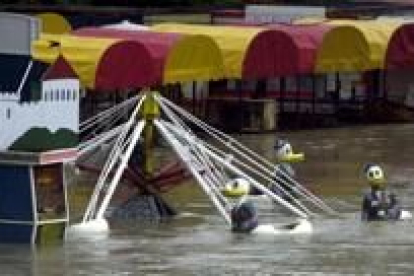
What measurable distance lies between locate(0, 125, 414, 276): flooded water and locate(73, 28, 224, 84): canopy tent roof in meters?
6.99

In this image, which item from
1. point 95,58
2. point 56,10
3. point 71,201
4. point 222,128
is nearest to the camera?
point 71,201

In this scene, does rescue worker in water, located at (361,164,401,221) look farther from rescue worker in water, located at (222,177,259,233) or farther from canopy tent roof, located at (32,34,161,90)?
canopy tent roof, located at (32,34,161,90)

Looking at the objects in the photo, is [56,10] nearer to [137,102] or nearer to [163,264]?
[137,102]

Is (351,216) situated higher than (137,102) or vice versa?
(137,102)

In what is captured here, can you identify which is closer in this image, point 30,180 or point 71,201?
point 30,180

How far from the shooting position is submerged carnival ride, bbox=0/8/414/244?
806 inches

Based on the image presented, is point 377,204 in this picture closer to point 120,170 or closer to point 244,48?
point 120,170

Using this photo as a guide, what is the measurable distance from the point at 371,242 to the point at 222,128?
58.1ft

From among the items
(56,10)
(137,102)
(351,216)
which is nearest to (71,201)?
(137,102)

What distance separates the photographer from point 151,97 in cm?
2342

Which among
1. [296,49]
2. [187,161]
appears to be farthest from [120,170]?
[296,49]

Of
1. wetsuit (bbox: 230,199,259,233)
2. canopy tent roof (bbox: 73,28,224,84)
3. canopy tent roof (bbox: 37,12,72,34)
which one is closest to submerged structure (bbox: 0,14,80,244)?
wetsuit (bbox: 230,199,259,233)

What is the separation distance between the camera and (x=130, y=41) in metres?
33.9

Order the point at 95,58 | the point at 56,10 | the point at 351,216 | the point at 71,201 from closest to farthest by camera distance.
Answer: the point at 351,216 → the point at 71,201 → the point at 95,58 → the point at 56,10
